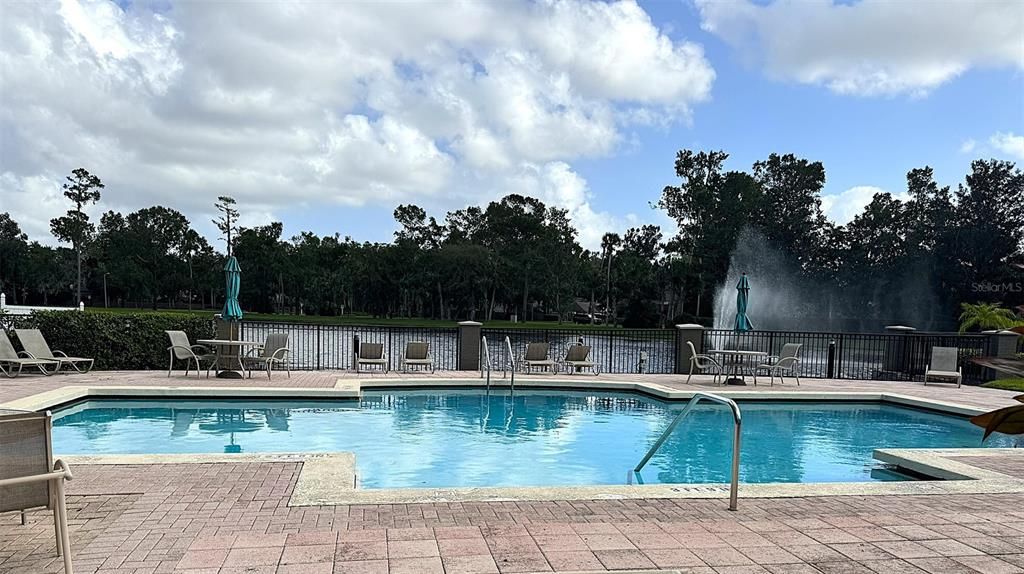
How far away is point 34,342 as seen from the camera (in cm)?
1148

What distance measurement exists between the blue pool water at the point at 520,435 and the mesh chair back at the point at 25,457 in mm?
3505

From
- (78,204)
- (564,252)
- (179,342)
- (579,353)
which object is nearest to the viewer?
(179,342)

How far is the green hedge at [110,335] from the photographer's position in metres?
12.3

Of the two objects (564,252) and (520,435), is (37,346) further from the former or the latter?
(564,252)

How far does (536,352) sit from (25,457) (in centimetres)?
1142

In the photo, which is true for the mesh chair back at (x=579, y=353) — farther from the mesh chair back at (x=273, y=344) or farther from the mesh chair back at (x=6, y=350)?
the mesh chair back at (x=6, y=350)

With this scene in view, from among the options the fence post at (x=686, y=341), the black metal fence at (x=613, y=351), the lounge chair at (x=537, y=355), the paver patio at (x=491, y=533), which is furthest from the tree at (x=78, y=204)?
the paver patio at (x=491, y=533)

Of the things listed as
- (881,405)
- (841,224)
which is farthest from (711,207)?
(881,405)

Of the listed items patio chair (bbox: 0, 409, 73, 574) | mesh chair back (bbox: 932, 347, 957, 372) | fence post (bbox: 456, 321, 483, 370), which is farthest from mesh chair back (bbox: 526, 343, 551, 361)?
patio chair (bbox: 0, 409, 73, 574)

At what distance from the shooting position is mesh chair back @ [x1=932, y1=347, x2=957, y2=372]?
14.1 m

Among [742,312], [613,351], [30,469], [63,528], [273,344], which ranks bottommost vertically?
[613,351]

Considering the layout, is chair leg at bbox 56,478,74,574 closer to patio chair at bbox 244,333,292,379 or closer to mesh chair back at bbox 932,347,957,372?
patio chair at bbox 244,333,292,379

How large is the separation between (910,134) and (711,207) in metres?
32.7
